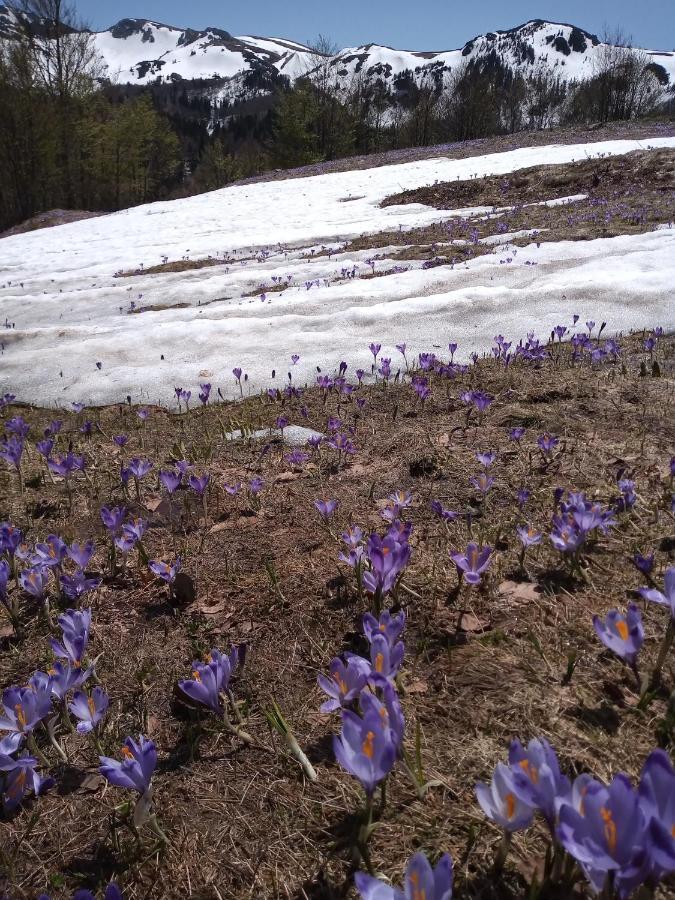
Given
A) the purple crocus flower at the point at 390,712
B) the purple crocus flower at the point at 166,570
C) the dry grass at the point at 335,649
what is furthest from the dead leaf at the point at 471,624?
the purple crocus flower at the point at 166,570

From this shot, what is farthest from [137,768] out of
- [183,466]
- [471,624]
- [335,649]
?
[183,466]

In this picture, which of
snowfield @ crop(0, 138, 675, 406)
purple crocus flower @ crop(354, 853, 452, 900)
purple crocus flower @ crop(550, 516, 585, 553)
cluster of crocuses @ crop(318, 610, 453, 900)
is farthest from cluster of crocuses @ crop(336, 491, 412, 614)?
snowfield @ crop(0, 138, 675, 406)

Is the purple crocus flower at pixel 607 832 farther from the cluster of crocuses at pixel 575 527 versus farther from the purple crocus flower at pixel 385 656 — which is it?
the cluster of crocuses at pixel 575 527

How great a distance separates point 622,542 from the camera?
2.09 m

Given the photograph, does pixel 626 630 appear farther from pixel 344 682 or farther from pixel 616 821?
pixel 344 682

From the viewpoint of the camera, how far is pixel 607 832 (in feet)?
2.70

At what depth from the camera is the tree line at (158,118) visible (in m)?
34.0

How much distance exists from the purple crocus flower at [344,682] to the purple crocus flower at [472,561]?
0.57 m

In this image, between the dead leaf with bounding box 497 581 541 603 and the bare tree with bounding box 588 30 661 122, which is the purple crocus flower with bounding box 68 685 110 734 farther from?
the bare tree with bounding box 588 30 661 122

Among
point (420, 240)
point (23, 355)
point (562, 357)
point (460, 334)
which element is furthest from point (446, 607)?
point (420, 240)

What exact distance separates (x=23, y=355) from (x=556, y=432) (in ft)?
18.3

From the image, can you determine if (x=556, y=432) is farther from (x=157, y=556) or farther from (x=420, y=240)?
(x=420, y=240)

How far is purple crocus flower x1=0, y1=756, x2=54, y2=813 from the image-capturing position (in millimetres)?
1334

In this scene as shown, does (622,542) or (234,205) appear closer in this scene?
(622,542)
